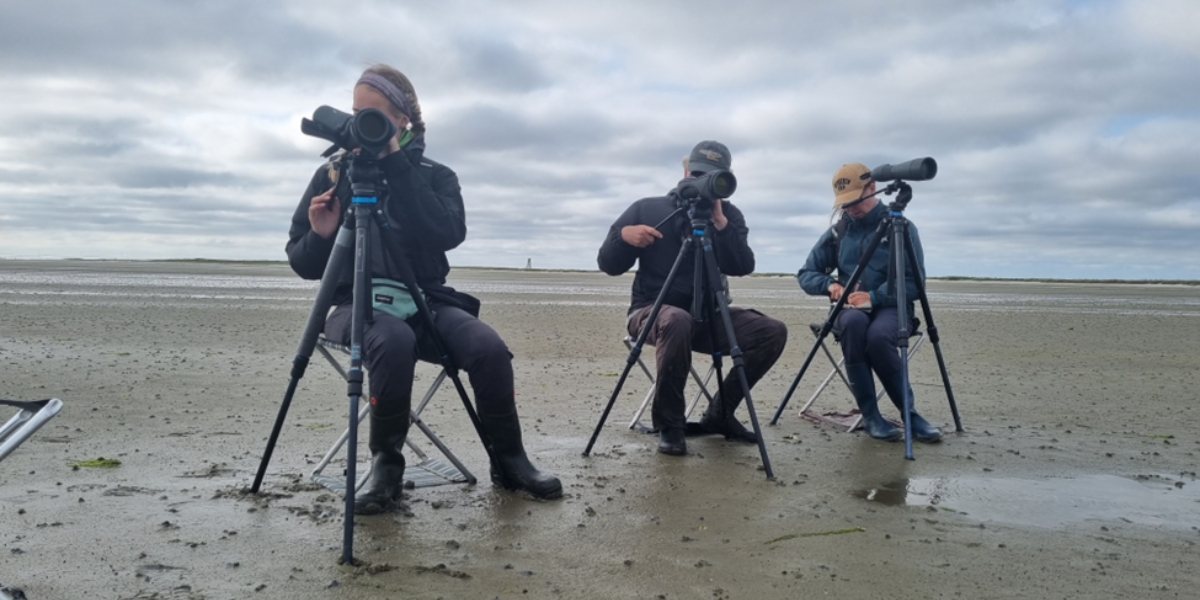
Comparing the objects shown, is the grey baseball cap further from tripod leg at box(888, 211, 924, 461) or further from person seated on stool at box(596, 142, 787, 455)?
tripod leg at box(888, 211, 924, 461)

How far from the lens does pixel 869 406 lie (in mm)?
5527

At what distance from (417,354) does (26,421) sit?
199 centimetres

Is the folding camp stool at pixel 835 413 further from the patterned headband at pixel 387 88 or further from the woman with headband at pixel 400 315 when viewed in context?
the patterned headband at pixel 387 88

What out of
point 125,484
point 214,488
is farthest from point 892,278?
point 125,484

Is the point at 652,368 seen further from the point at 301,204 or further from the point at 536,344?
the point at 301,204

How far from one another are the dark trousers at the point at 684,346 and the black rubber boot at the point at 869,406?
23.7 inches

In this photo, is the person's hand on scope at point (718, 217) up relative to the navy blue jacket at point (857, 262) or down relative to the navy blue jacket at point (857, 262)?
up

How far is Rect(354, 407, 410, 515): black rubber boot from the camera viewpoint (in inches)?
145

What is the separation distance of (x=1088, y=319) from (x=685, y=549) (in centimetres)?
1747

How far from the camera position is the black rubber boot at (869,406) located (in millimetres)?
5406

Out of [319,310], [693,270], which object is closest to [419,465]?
[319,310]

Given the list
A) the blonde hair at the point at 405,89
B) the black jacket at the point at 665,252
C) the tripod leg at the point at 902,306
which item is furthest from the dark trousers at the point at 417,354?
Answer: the tripod leg at the point at 902,306

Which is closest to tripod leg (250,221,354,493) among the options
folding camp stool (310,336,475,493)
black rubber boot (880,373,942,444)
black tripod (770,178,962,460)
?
folding camp stool (310,336,475,493)

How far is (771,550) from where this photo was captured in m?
3.18
